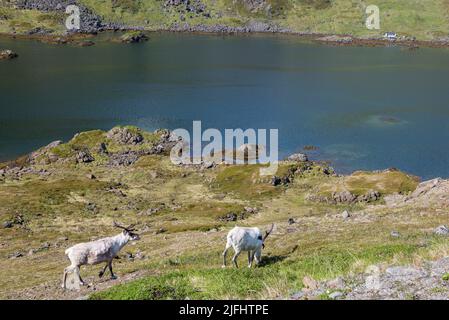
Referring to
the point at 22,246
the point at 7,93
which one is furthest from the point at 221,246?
the point at 7,93

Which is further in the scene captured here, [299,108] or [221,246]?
[299,108]

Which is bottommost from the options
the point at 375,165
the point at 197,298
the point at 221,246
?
the point at 375,165

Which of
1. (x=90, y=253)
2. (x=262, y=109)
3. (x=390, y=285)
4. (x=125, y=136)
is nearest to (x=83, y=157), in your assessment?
(x=125, y=136)

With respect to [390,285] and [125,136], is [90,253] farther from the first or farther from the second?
[125,136]

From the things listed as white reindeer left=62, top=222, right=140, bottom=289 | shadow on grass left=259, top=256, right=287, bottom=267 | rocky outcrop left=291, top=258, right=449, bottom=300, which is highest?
rocky outcrop left=291, top=258, right=449, bottom=300

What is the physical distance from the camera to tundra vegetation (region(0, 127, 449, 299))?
75.4ft

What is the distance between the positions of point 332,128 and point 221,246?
102 meters

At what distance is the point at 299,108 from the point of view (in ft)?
505

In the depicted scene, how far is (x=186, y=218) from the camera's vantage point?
71.9m

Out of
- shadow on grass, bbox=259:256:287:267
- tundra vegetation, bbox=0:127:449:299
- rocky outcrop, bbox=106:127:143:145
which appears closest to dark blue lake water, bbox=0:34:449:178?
rocky outcrop, bbox=106:127:143:145

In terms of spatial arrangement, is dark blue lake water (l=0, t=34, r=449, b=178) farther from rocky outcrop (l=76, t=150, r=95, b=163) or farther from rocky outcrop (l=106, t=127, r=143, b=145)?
rocky outcrop (l=76, t=150, r=95, b=163)

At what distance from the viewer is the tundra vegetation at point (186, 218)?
23.0 metres

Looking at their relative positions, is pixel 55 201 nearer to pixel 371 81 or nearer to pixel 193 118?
pixel 193 118

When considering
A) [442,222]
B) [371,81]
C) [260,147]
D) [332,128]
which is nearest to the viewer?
[442,222]
